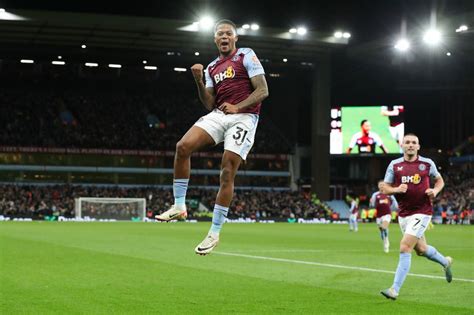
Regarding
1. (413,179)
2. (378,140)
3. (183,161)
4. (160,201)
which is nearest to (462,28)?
(378,140)

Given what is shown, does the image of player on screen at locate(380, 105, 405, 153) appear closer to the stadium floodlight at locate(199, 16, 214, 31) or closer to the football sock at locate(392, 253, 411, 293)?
the stadium floodlight at locate(199, 16, 214, 31)

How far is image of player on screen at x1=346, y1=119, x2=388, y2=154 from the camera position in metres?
80.5

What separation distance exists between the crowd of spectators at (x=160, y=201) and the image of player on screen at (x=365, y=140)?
732cm

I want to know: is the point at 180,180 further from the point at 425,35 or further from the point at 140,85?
the point at 140,85

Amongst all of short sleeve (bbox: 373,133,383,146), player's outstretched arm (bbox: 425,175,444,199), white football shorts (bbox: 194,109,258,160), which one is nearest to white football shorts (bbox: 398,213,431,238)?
player's outstretched arm (bbox: 425,175,444,199)

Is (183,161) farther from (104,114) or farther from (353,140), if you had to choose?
(104,114)

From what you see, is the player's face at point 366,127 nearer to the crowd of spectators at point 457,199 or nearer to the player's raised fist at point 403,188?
the crowd of spectators at point 457,199

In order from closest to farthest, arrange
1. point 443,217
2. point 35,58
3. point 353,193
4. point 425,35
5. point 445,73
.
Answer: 1. point 425,35
2. point 443,217
3. point 35,58
4. point 445,73
5. point 353,193

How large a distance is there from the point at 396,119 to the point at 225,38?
72933 mm

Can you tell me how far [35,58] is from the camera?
77.2 m

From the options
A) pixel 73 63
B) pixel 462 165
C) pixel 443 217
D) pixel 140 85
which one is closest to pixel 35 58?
pixel 73 63

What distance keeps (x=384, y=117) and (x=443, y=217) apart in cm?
1349

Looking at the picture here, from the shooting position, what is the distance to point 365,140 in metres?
80.9

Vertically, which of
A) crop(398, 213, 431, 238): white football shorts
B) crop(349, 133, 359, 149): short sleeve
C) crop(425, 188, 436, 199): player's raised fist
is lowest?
crop(398, 213, 431, 238): white football shorts
